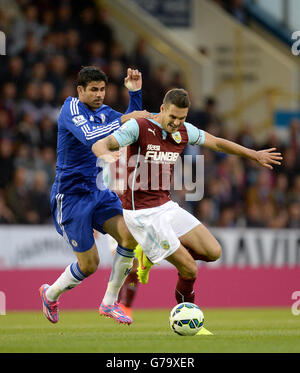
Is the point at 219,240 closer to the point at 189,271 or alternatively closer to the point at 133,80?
the point at 133,80

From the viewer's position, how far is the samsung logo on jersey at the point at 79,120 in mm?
8320

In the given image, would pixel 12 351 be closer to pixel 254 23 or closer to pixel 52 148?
pixel 52 148

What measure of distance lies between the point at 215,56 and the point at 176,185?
239 inches

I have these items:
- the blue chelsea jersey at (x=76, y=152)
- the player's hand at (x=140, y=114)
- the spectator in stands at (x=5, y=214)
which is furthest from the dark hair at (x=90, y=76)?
the spectator in stands at (x=5, y=214)

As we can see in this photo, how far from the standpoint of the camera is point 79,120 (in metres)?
8.35

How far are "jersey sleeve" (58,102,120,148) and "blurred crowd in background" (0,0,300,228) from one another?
5930 millimetres

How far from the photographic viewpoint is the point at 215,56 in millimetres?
20797

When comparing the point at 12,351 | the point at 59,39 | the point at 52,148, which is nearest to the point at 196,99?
the point at 59,39

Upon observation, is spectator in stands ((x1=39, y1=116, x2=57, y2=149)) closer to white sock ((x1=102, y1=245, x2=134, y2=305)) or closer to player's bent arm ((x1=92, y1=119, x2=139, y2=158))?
white sock ((x1=102, y1=245, x2=134, y2=305))

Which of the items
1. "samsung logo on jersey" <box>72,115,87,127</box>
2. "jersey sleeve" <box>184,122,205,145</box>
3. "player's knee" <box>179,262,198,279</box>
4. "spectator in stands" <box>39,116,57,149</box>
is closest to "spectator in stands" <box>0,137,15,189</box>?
"spectator in stands" <box>39,116,57,149</box>

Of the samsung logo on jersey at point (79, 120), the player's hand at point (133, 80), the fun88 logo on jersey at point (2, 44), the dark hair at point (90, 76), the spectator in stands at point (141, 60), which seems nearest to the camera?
the samsung logo on jersey at point (79, 120)

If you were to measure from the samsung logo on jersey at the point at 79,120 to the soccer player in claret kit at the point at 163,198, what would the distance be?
524 mm

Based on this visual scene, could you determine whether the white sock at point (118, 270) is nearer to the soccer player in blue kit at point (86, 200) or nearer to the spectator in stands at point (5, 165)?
the soccer player in blue kit at point (86, 200)

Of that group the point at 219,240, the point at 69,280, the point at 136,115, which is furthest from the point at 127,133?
the point at 219,240
